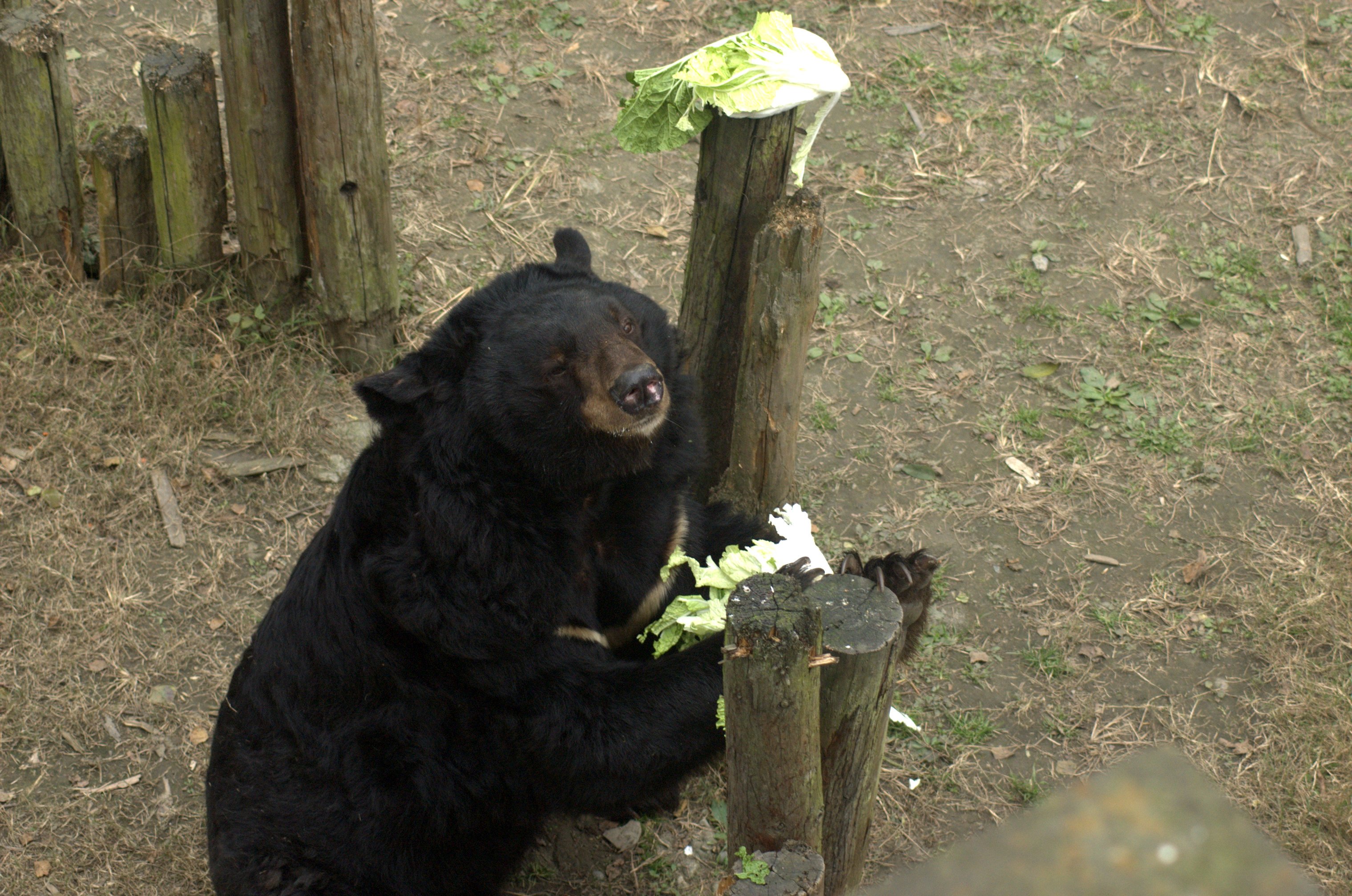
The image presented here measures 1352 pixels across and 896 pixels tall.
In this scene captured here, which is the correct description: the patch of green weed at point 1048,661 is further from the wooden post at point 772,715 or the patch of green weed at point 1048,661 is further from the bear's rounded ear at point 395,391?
the bear's rounded ear at point 395,391

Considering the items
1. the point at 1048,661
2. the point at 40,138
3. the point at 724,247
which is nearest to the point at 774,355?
the point at 724,247

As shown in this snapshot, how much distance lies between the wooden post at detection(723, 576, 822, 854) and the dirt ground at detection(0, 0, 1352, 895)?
1.49 meters

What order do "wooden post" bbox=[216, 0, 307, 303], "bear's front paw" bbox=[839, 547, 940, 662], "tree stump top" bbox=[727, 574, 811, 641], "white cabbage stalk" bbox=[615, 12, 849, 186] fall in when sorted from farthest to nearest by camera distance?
"wooden post" bbox=[216, 0, 307, 303] → "white cabbage stalk" bbox=[615, 12, 849, 186] → "bear's front paw" bbox=[839, 547, 940, 662] → "tree stump top" bbox=[727, 574, 811, 641]

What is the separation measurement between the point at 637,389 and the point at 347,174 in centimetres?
229

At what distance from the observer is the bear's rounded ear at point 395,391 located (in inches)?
116

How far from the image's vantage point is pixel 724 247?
3.73 metres

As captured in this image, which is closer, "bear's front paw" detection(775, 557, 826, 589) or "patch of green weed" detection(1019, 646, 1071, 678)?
"bear's front paw" detection(775, 557, 826, 589)

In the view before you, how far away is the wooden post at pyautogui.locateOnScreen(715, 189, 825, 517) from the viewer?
11.0 feet

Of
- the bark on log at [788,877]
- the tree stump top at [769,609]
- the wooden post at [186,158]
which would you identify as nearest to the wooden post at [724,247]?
the tree stump top at [769,609]

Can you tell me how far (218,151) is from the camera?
4.91 m

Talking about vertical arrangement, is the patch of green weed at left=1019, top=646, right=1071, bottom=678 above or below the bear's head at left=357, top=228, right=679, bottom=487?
below

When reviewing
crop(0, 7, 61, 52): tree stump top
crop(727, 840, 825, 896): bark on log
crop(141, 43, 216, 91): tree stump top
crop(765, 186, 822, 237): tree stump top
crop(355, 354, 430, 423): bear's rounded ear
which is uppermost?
crop(765, 186, 822, 237): tree stump top

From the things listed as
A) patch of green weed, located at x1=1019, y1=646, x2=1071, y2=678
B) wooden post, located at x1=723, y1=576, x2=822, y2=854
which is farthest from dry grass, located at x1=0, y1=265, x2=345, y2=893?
patch of green weed, located at x1=1019, y1=646, x2=1071, y2=678

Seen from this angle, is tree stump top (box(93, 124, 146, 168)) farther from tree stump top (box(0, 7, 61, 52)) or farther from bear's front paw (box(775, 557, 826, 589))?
bear's front paw (box(775, 557, 826, 589))
